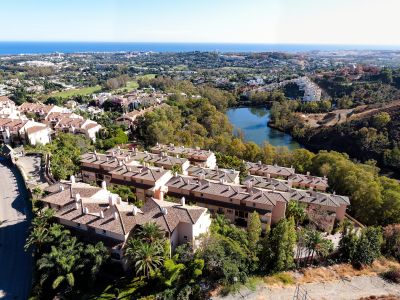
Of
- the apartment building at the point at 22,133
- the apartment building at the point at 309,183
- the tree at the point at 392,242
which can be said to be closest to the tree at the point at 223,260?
the tree at the point at 392,242

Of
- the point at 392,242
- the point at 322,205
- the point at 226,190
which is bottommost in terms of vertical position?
the point at 392,242

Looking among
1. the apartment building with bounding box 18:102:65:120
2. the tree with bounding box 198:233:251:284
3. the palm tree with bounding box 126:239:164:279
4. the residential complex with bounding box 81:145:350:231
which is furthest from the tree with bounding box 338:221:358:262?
the apartment building with bounding box 18:102:65:120

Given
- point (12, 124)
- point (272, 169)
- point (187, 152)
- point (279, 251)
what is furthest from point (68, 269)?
point (12, 124)

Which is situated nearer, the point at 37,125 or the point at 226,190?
the point at 226,190

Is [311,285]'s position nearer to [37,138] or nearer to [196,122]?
[37,138]

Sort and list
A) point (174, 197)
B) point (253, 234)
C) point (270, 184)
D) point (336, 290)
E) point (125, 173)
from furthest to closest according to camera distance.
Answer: point (270, 184), point (125, 173), point (174, 197), point (253, 234), point (336, 290)

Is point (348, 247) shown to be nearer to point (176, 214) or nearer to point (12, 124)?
point (176, 214)

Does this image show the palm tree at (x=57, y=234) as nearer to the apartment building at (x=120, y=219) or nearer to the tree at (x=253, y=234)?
the apartment building at (x=120, y=219)
